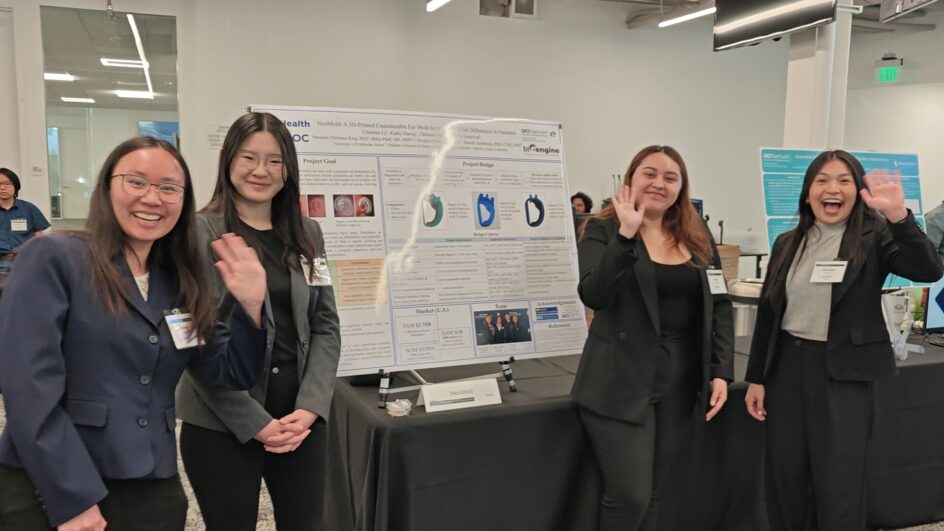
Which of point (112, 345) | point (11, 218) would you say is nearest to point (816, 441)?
point (112, 345)

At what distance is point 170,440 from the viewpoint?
47.8 inches

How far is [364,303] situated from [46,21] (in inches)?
216

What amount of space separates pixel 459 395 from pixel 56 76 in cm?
576

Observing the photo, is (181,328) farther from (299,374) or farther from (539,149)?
(539,149)

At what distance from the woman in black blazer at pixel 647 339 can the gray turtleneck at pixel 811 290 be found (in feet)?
0.70

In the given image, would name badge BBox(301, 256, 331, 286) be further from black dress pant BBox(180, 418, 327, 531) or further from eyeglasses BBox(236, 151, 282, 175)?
black dress pant BBox(180, 418, 327, 531)

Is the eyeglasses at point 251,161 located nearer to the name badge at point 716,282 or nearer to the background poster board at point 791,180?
the name badge at point 716,282

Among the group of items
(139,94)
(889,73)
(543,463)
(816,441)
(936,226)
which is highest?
(889,73)

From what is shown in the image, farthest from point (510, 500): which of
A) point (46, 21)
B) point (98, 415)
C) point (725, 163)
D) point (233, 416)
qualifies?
point (725, 163)

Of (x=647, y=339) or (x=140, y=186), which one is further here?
(x=647, y=339)

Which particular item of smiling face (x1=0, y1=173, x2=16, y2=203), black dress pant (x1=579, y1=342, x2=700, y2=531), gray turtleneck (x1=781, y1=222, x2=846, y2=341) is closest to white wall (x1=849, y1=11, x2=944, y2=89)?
gray turtleneck (x1=781, y1=222, x2=846, y2=341)

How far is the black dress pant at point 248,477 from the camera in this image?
1498mm

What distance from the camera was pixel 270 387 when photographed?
1583 millimetres

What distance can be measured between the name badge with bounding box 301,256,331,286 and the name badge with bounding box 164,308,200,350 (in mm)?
431
